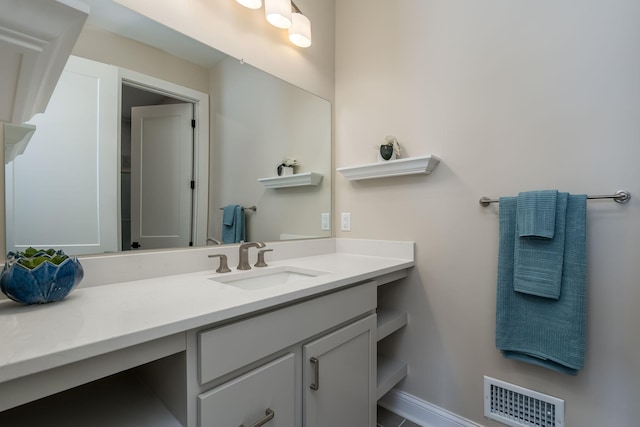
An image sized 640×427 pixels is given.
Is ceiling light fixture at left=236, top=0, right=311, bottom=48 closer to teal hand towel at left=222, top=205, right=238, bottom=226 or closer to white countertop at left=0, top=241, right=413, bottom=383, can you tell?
teal hand towel at left=222, top=205, right=238, bottom=226

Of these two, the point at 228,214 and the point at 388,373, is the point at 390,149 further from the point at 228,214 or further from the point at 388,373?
the point at 388,373

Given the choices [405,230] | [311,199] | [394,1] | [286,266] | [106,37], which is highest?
[394,1]

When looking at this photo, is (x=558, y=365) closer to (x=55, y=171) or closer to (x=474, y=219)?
(x=474, y=219)

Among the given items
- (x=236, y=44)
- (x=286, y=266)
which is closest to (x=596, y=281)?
(x=286, y=266)

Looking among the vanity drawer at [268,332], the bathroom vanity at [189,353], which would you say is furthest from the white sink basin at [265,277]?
the vanity drawer at [268,332]

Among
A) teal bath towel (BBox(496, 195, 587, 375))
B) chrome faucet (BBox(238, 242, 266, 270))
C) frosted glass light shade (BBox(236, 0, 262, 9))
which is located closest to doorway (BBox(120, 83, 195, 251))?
chrome faucet (BBox(238, 242, 266, 270))

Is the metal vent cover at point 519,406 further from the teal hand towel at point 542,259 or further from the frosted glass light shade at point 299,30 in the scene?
the frosted glass light shade at point 299,30

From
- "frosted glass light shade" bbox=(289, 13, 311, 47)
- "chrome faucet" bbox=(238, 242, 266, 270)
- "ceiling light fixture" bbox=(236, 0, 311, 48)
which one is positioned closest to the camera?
"chrome faucet" bbox=(238, 242, 266, 270)

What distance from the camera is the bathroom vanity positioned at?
0.57 metres

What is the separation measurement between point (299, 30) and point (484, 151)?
1145mm

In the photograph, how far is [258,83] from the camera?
1.52 meters

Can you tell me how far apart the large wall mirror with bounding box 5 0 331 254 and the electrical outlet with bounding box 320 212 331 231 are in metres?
0.25

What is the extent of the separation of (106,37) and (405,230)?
1527 millimetres

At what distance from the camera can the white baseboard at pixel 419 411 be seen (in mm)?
1442
